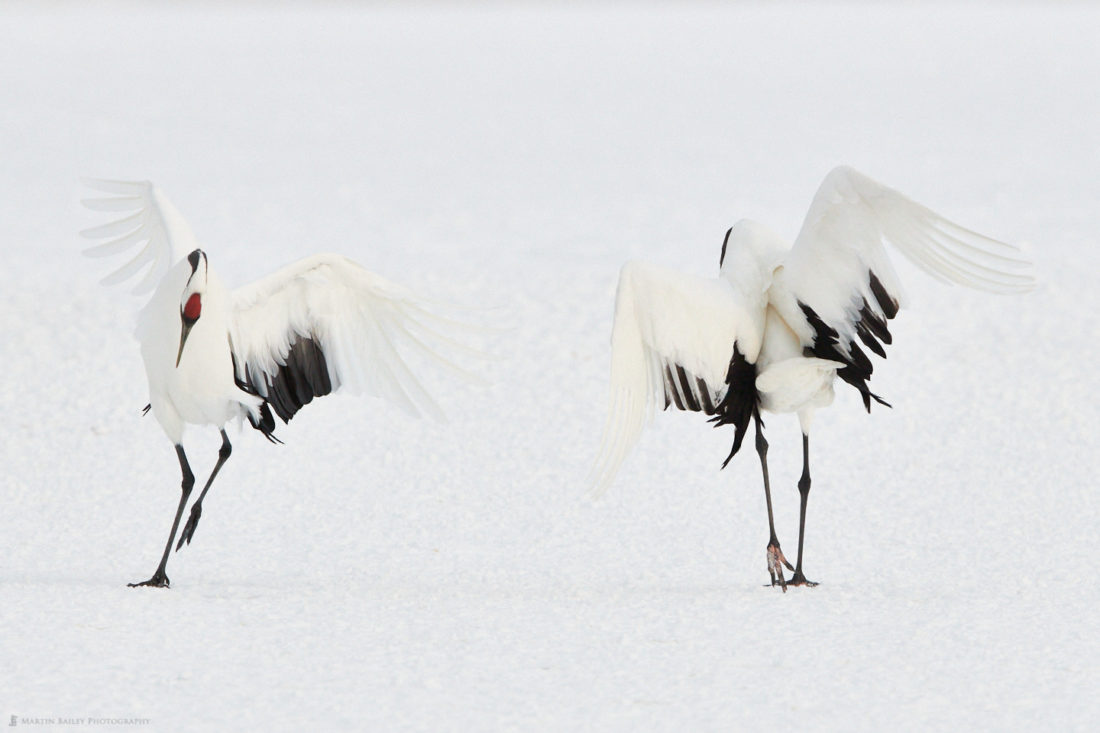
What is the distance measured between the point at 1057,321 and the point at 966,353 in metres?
1.07

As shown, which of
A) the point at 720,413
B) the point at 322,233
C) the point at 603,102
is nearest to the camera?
the point at 720,413

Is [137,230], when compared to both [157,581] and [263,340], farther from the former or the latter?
[157,581]

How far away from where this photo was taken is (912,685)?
4422 mm

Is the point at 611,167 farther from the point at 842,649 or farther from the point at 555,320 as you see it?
the point at 842,649

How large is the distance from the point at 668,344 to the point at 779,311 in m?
0.57

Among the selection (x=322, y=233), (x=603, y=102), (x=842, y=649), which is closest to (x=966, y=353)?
(x=842, y=649)

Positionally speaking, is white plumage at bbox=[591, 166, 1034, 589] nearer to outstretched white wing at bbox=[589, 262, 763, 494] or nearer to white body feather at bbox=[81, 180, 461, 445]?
outstretched white wing at bbox=[589, 262, 763, 494]

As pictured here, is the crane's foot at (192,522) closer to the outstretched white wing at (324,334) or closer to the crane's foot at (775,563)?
the outstretched white wing at (324,334)

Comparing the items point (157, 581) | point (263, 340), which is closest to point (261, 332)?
point (263, 340)

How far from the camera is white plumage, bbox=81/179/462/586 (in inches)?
219

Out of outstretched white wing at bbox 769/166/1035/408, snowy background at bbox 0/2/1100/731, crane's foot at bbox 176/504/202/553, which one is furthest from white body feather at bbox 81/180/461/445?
outstretched white wing at bbox 769/166/1035/408

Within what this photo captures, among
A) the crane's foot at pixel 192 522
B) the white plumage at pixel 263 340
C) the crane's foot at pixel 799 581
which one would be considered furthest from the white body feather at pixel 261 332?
the crane's foot at pixel 799 581

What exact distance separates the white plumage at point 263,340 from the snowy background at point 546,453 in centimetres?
55

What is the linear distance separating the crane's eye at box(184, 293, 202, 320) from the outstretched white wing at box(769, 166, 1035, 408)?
7.74ft
